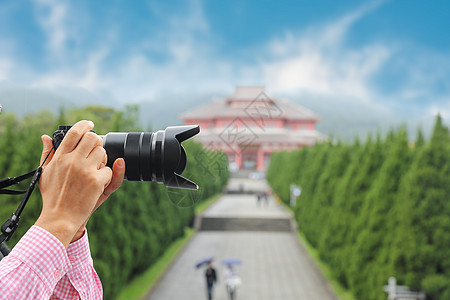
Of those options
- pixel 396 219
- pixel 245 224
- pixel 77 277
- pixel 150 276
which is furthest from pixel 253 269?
pixel 77 277

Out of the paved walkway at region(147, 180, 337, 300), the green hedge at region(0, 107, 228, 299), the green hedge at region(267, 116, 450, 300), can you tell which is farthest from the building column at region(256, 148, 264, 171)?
the green hedge at region(267, 116, 450, 300)

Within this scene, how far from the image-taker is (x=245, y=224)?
1428cm

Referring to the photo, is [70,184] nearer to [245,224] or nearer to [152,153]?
[152,153]

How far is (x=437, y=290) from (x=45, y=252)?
5346 millimetres

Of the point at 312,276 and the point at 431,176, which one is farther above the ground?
the point at 431,176

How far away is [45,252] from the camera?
0.61 m

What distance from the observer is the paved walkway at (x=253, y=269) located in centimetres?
770

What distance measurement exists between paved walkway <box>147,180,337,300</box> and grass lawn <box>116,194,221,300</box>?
0.16 meters

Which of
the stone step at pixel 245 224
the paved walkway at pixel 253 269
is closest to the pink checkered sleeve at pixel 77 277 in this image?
the paved walkway at pixel 253 269

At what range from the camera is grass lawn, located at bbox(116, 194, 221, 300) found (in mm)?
7029

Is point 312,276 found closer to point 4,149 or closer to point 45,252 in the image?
point 4,149

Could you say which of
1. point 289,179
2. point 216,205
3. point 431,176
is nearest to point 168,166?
point 431,176

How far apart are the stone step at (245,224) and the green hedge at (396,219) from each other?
6080 mm

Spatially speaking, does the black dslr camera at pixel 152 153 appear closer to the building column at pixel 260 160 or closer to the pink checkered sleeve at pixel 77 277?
the pink checkered sleeve at pixel 77 277
